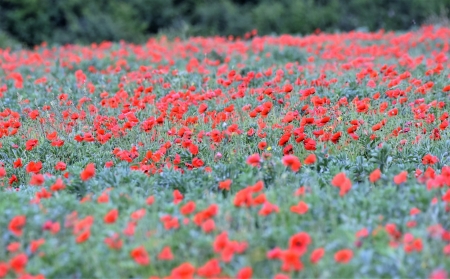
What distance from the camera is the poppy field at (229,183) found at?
3547 millimetres

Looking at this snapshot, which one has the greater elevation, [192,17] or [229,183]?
[192,17]

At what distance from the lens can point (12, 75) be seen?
9109 millimetres

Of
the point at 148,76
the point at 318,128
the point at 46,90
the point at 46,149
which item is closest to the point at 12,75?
the point at 46,90

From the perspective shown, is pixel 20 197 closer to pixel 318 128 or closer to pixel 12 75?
pixel 318 128

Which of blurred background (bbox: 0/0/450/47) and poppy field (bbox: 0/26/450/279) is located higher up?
blurred background (bbox: 0/0/450/47)

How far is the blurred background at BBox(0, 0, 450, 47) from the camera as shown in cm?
1656

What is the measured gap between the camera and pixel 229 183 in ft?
13.9

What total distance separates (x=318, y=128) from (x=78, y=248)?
3043 millimetres

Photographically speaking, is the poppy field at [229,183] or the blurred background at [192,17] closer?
the poppy field at [229,183]

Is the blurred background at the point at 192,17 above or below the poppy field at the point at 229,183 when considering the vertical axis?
above

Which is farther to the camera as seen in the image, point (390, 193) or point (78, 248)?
point (390, 193)

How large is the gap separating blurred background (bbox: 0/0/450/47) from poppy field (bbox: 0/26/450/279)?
7.77 metres

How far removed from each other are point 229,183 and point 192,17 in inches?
592

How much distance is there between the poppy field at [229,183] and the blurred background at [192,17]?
7.77 m
